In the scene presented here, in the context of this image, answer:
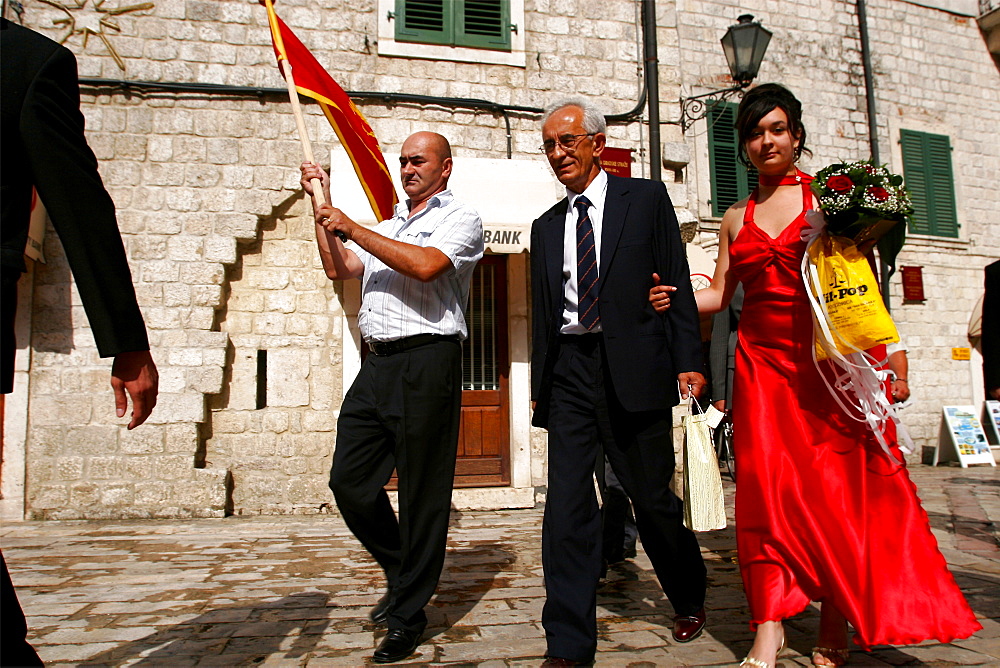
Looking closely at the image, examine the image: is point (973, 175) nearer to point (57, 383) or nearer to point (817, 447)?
point (817, 447)

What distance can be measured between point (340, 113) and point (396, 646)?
2.77m

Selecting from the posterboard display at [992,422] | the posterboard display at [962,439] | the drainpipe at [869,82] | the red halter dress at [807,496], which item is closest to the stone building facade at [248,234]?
the red halter dress at [807,496]

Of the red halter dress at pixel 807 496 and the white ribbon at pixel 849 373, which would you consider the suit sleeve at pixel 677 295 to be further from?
the white ribbon at pixel 849 373

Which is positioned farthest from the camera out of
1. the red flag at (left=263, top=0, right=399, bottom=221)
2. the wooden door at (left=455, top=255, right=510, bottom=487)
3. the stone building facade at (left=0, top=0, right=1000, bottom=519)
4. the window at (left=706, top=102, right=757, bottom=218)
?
the window at (left=706, top=102, right=757, bottom=218)

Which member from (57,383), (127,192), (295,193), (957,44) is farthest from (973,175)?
(57,383)

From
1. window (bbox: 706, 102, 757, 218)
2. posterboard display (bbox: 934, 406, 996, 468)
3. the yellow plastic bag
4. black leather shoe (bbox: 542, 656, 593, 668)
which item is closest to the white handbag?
the yellow plastic bag

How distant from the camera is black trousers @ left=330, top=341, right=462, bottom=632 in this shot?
3000 mm

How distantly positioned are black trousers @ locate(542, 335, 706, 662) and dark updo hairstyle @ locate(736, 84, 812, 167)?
1.07 metres

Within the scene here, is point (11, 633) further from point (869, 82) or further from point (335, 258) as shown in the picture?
point (869, 82)

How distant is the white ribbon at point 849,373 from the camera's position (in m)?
2.67

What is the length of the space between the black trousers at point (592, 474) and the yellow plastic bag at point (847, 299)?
2.08ft

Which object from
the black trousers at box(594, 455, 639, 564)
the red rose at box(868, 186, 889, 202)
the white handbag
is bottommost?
the black trousers at box(594, 455, 639, 564)

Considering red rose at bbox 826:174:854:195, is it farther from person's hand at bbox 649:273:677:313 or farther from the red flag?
the red flag

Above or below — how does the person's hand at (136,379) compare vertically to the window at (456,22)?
below
